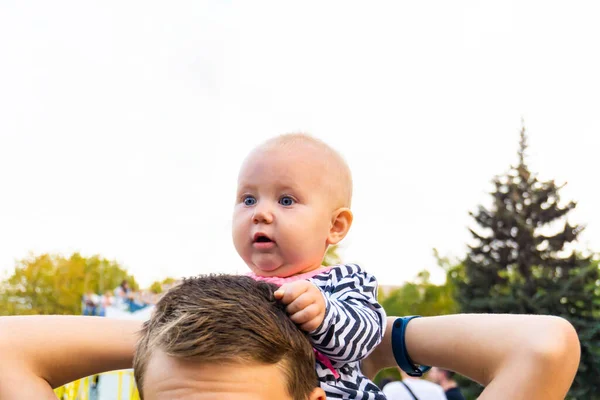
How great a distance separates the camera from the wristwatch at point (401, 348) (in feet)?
6.35

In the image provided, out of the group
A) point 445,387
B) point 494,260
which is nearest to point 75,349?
point 445,387

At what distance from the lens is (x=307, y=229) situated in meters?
1.89

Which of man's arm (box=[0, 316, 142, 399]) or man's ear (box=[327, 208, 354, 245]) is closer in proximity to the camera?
man's arm (box=[0, 316, 142, 399])

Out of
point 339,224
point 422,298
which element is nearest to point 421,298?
point 422,298

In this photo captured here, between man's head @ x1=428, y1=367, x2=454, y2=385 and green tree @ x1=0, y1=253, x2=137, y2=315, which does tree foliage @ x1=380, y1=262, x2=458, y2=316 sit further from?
man's head @ x1=428, y1=367, x2=454, y2=385

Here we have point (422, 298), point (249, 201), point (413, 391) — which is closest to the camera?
point (249, 201)

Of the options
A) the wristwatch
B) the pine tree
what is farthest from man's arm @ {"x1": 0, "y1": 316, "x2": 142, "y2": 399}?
the pine tree

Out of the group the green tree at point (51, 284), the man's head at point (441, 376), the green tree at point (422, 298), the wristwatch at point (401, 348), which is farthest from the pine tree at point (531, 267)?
the green tree at point (51, 284)

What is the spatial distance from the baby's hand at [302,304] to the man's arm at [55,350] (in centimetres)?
68

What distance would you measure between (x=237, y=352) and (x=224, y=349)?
27 millimetres

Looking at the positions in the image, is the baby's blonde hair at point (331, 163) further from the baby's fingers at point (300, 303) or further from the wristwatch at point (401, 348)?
the baby's fingers at point (300, 303)

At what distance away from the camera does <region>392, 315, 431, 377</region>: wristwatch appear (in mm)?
1937

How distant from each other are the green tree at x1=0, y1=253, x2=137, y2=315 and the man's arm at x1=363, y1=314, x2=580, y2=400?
158ft

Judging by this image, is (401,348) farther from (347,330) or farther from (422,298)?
(422,298)
